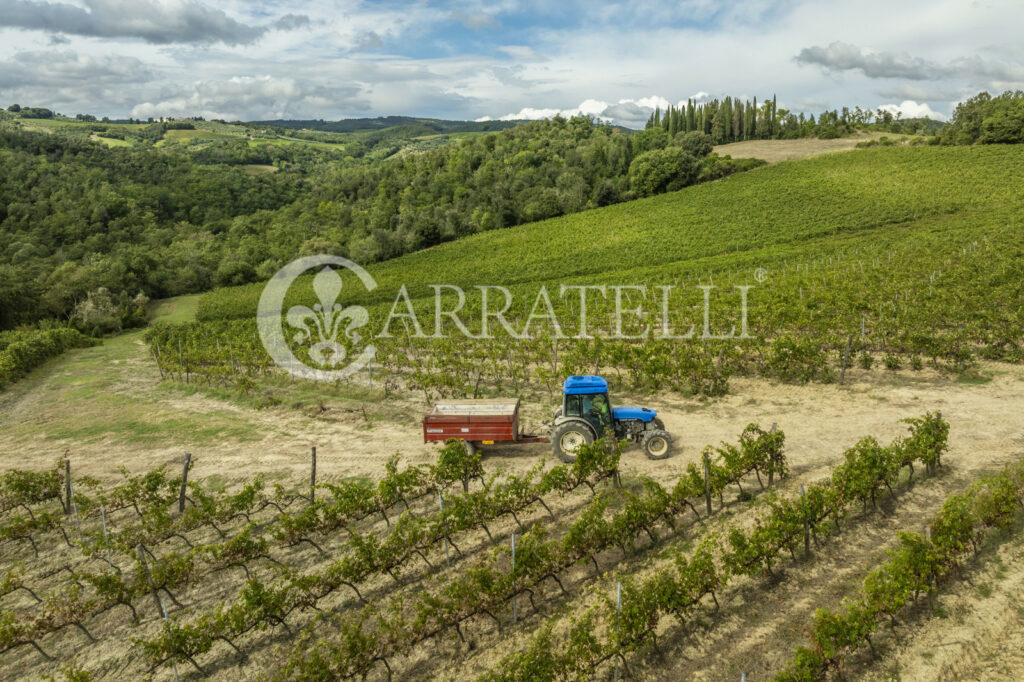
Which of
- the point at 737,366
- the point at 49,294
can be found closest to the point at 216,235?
the point at 49,294

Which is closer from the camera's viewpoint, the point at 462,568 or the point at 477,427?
the point at 462,568

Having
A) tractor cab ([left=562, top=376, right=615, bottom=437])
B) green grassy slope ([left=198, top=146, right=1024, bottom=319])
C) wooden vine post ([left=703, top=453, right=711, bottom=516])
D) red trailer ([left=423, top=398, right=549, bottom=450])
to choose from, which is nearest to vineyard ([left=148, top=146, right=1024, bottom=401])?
green grassy slope ([left=198, top=146, right=1024, bottom=319])

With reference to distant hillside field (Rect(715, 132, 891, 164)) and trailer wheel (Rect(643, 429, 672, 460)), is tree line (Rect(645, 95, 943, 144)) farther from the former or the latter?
trailer wheel (Rect(643, 429, 672, 460))

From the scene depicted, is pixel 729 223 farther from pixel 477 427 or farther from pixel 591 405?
pixel 477 427

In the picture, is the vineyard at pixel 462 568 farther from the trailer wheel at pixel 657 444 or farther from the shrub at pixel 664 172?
the shrub at pixel 664 172

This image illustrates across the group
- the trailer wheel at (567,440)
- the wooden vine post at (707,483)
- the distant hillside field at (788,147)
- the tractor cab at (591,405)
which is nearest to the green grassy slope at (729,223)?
the distant hillside field at (788,147)

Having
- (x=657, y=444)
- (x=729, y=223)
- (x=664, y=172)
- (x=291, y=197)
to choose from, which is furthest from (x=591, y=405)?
(x=291, y=197)
